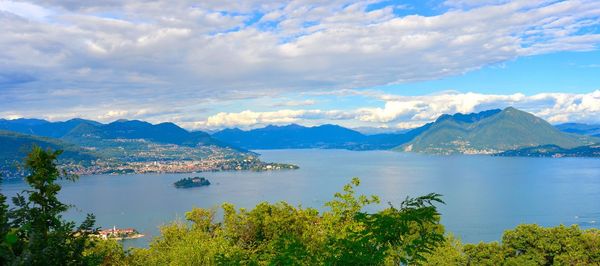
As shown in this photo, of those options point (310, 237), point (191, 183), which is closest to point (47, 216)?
point (310, 237)

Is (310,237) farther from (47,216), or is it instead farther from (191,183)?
(191,183)

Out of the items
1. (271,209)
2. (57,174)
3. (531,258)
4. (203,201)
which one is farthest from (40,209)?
(203,201)

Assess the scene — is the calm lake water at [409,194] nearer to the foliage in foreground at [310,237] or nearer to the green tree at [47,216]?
the foliage in foreground at [310,237]

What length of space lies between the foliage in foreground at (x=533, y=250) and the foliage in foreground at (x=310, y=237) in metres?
3.44

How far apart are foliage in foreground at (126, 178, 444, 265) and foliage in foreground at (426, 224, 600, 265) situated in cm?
344

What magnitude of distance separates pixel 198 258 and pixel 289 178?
16307cm

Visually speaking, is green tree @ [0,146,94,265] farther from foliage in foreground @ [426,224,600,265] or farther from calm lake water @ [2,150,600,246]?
calm lake water @ [2,150,600,246]

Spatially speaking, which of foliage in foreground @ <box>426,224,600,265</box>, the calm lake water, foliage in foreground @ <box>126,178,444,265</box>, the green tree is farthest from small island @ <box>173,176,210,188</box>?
the green tree

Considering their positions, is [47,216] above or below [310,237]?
above

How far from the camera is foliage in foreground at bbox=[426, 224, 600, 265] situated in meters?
29.8

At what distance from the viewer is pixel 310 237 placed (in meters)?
24.8

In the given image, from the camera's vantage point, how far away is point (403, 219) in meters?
11.0

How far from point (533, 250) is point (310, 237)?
17.4 metres

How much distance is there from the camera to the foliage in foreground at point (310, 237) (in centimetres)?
1102
